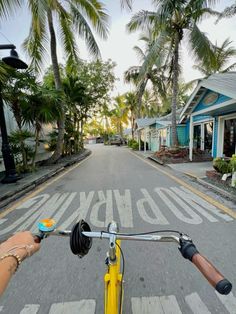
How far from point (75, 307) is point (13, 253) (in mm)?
1240

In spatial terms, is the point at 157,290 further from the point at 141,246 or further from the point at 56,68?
the point at 56,68

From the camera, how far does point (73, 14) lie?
1045 centimetres

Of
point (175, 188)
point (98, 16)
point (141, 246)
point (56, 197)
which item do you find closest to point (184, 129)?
point (98, 16)

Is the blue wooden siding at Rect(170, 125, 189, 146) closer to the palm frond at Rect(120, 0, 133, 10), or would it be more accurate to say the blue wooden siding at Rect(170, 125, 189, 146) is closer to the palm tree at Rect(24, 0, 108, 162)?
the palm tree at Rect(24, 0, 108, 162)

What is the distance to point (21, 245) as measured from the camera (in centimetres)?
114

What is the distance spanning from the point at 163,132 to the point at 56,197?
45.0 ft

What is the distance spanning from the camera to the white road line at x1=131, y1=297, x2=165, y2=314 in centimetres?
182

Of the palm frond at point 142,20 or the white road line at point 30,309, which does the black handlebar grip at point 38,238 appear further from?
the palm frond at point 142,20

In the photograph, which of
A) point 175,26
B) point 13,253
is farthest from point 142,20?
point 13,253

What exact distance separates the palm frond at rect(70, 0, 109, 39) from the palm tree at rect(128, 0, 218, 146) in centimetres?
210

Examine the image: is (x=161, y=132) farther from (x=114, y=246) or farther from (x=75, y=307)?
(x=114, y=246)

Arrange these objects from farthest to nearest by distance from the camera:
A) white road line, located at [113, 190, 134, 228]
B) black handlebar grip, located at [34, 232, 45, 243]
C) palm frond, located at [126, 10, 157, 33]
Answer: palm frond, located at [126, 10, 157, 33], white road line, located at [113, 190, 134, 228], black handlebar grip, located at [34, 232, 45, 243]

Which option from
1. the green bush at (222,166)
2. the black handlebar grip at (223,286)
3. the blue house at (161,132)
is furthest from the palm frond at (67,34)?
the black handlebar grip at (223,286)

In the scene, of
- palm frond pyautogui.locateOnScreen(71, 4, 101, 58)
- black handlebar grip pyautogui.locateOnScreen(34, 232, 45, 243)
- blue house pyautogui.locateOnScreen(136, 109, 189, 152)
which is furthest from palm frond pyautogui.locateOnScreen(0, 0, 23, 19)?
blue house pyautogui.locateOnScreen(136, 109, 189, 152)
